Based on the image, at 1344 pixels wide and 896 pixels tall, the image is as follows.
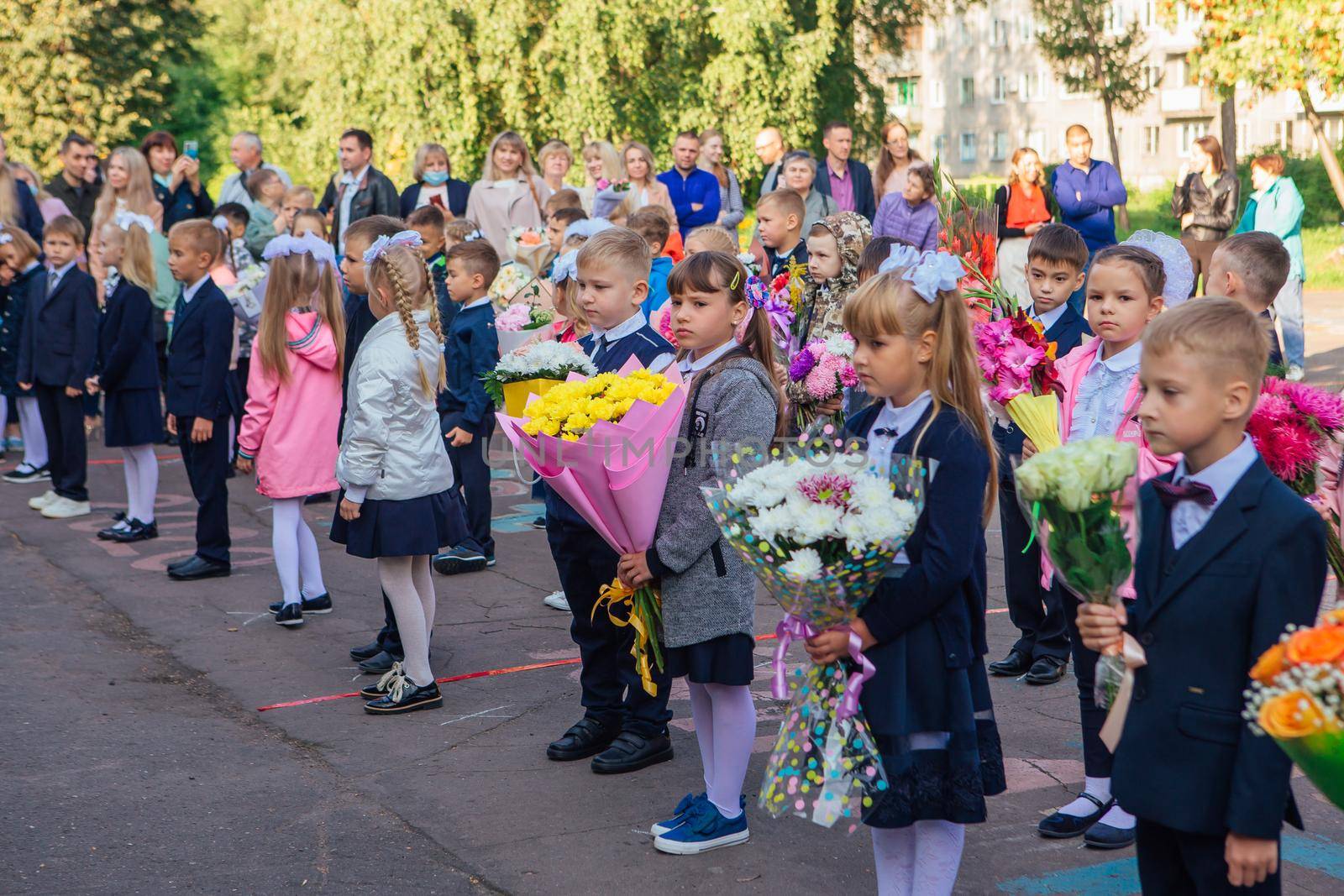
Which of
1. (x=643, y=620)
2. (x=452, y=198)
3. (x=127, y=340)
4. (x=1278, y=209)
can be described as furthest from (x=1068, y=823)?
(x=1278, y=209)

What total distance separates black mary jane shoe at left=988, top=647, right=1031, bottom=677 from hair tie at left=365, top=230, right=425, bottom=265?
3.25 metres

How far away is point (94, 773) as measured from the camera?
16.8 ft

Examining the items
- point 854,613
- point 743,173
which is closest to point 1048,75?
point 743,173

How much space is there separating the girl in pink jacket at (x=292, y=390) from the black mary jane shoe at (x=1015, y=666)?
3.57 metres

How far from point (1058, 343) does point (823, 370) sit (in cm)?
100

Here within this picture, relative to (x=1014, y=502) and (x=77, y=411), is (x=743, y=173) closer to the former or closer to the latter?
(x=77, y=411)

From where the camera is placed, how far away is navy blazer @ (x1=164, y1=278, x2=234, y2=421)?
7879 millimetres

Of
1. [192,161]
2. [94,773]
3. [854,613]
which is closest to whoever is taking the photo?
[854,613]

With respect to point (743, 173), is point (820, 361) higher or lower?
lower

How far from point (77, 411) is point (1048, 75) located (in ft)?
234

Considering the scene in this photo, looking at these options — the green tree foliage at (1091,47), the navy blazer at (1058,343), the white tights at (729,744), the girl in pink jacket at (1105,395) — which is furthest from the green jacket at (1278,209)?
the green tree foliage at (1091,47)

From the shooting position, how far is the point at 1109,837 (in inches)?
174

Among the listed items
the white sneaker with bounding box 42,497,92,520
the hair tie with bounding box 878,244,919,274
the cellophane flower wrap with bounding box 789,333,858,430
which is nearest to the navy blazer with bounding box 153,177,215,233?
the white sneaker with bounding box 42,497,92,520

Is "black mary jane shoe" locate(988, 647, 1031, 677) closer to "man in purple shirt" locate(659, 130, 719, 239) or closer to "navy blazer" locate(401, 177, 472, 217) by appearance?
"man in purple shirt" locate(659, 130, 719, 239)
